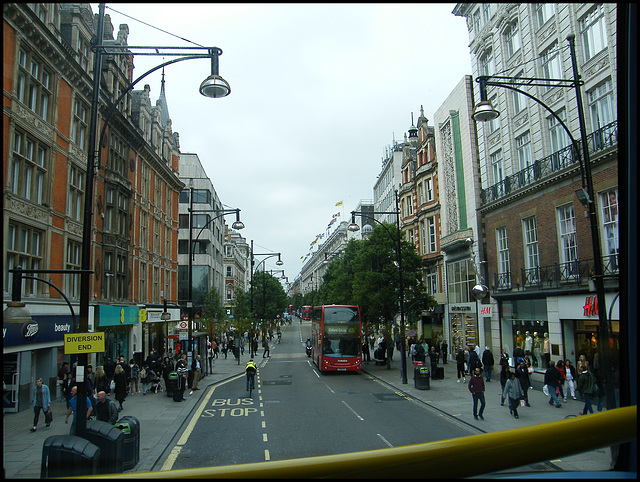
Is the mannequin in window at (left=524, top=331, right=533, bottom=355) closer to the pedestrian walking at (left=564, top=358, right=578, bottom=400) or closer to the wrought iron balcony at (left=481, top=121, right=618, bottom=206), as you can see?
the pedestrian walking at (left=564, top=358, right=578, bottom=400)

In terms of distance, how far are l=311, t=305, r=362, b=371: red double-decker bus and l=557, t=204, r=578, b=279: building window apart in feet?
42.4

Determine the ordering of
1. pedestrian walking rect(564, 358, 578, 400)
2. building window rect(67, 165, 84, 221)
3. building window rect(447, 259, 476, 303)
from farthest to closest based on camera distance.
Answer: building window rect(447, 259, 476, 303) < building window rect(67, 165, 84, 221) < pedestrian walking rect(564, 358, 578, 400)

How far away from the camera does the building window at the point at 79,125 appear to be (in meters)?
22.2

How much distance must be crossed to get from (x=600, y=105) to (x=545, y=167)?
4.18 metres

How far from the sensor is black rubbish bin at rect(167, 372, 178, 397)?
68.0ft

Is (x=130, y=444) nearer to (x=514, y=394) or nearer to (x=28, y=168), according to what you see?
(x=514, y=394)

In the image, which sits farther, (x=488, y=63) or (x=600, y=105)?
(x=488, y=63)

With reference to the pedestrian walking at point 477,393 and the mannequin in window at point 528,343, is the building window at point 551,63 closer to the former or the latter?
the pedestrian walking at point 477,393

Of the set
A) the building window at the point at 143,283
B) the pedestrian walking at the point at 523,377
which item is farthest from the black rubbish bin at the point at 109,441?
the building window at the point at 143,283

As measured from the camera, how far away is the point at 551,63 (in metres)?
19.5

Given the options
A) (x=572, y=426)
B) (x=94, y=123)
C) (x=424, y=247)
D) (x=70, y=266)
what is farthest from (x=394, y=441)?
(x=424, y=247)

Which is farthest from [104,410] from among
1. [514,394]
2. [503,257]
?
[503,257]

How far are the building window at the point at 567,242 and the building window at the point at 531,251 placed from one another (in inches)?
87.5

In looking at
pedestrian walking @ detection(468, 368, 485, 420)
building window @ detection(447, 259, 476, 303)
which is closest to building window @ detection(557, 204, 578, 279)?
pedestrian walking @ detection(468, 368, 485, 420)
